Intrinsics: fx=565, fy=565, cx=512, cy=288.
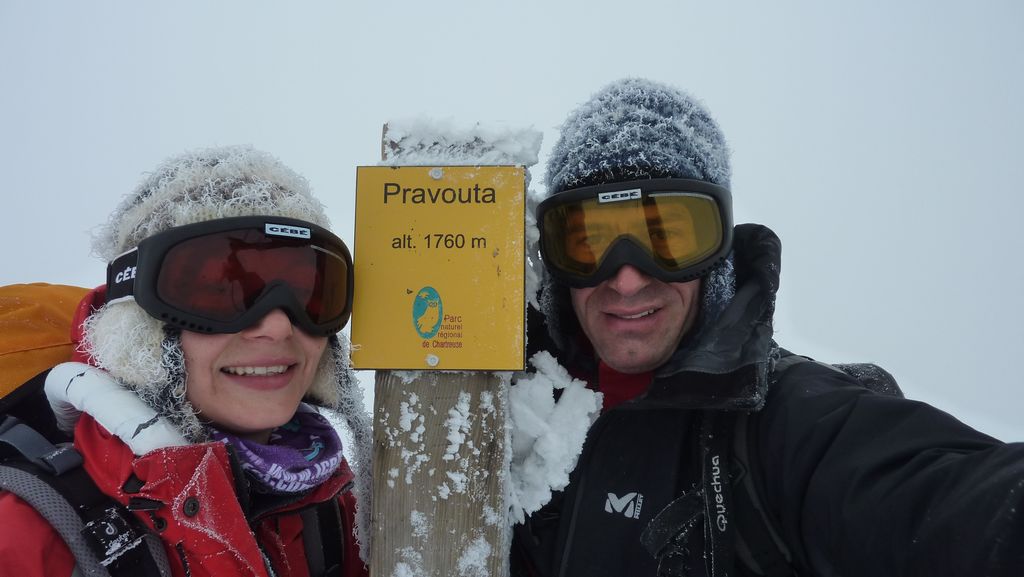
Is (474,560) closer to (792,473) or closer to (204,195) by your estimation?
(792,473)

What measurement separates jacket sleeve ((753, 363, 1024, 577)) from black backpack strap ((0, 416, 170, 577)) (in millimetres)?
1634

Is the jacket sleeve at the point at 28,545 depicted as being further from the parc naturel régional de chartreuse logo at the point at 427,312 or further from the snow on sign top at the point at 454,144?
the snow on sign top at the point at 454,144

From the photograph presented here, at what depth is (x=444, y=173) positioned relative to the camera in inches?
62.5

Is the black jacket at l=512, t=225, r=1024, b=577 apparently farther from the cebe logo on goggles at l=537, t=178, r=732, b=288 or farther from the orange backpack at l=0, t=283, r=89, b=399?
the orange backpack at l=0, t=283, r=89, b=399

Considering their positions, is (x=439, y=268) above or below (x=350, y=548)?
above

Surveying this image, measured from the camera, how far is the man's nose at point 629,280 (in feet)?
6.62

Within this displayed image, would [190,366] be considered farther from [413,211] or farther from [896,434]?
[896,434]

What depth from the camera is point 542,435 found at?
5.67 ft

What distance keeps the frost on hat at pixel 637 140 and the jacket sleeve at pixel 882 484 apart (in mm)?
841

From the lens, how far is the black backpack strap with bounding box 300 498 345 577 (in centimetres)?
192

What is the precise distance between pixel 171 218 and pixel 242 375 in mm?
512

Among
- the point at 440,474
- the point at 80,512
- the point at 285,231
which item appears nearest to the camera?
the point at 80,512

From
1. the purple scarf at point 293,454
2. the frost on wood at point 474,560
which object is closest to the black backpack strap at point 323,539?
the purple scarf at point 293,454

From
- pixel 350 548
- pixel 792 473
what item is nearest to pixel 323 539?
pixel 350 548
